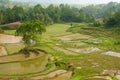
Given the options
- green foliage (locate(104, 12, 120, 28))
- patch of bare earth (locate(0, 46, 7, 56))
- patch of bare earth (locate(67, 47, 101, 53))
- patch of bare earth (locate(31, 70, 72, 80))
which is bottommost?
patch of bare earth (locate(31, 70, 72, 80))

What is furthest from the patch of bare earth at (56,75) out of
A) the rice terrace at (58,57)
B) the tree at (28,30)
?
the tree at (28,30)

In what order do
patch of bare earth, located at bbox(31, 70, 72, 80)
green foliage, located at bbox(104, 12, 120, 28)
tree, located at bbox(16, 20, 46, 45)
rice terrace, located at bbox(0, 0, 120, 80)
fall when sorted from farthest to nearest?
1. green foliage, located at bbox(104, 12, 120, 28)
2. tree, located at bbox(16, 20, 46, 45)
3. rice terrace, located at bbox(0, 0, 120, 80)
4. patch of bare earth, located at bbox(31, 70, 72, 80)

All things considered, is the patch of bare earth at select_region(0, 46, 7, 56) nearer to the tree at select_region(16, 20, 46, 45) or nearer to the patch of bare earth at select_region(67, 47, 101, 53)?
the tree at select_region(16, 20, 46, 45)

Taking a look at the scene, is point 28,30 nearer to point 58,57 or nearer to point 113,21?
point 58,57

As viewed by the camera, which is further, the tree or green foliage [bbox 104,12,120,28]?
green foliage [bbox 104,12,120,28]

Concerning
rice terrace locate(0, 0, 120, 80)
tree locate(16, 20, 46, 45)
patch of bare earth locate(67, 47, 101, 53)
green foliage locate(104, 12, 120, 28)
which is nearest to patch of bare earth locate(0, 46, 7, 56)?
rice terrace locate(0, 0, 120, 80)

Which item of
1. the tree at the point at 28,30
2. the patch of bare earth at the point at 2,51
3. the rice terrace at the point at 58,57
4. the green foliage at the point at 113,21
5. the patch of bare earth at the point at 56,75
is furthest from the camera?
the green foliage at the point at 113,21

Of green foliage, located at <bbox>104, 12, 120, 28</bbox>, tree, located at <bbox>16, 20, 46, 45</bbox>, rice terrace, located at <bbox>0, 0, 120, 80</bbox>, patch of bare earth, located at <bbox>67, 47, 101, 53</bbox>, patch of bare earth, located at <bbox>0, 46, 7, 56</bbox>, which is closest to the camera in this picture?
rice terrace, located at <bbox>0, 0, 120, 80</bbox>

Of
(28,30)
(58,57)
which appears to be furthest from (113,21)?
(58,57)

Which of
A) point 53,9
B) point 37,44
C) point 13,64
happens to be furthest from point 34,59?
point 53,9

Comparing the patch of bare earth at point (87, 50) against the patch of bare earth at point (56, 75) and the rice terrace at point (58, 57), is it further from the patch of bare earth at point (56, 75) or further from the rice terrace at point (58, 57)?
the patch of bare earth at point (56, 75)

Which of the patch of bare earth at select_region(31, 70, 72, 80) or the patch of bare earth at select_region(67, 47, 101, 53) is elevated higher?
the patch of bare earth at select_region(67, 47, 101, 53)
